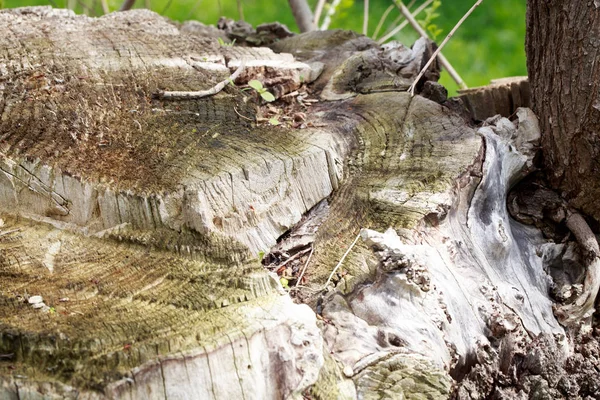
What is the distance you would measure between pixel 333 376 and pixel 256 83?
1.19 meters

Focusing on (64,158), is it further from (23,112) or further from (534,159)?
(534,159)

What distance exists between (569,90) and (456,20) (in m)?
4.36

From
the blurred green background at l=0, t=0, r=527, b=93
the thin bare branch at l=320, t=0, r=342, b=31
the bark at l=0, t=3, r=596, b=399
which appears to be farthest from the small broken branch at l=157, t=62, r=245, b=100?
the blurred green background at l=0, t=0, r=527, b=93

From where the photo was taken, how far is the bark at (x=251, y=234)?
1.44 meters

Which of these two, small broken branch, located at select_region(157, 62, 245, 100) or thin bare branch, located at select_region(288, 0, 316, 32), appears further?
thin bare branch, located at select_region(288, 0, 316, 32)

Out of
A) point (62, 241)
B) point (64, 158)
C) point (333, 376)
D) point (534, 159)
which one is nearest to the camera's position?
point (333, 376)

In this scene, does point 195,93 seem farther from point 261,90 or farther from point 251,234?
point 251,234

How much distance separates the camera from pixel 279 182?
6.44ft

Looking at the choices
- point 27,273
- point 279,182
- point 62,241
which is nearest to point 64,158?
point 62,241

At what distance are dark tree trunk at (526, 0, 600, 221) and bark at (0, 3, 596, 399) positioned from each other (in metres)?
0.11

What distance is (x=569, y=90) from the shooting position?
211 cm

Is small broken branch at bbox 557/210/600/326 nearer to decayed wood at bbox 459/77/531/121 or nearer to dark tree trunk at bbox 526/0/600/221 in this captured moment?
dark tree trunk at bbox 526/0/600/221

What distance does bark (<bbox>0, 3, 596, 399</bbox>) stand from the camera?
1.44m

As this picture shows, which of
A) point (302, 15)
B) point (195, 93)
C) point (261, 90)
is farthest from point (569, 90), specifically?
point (302, 15)
